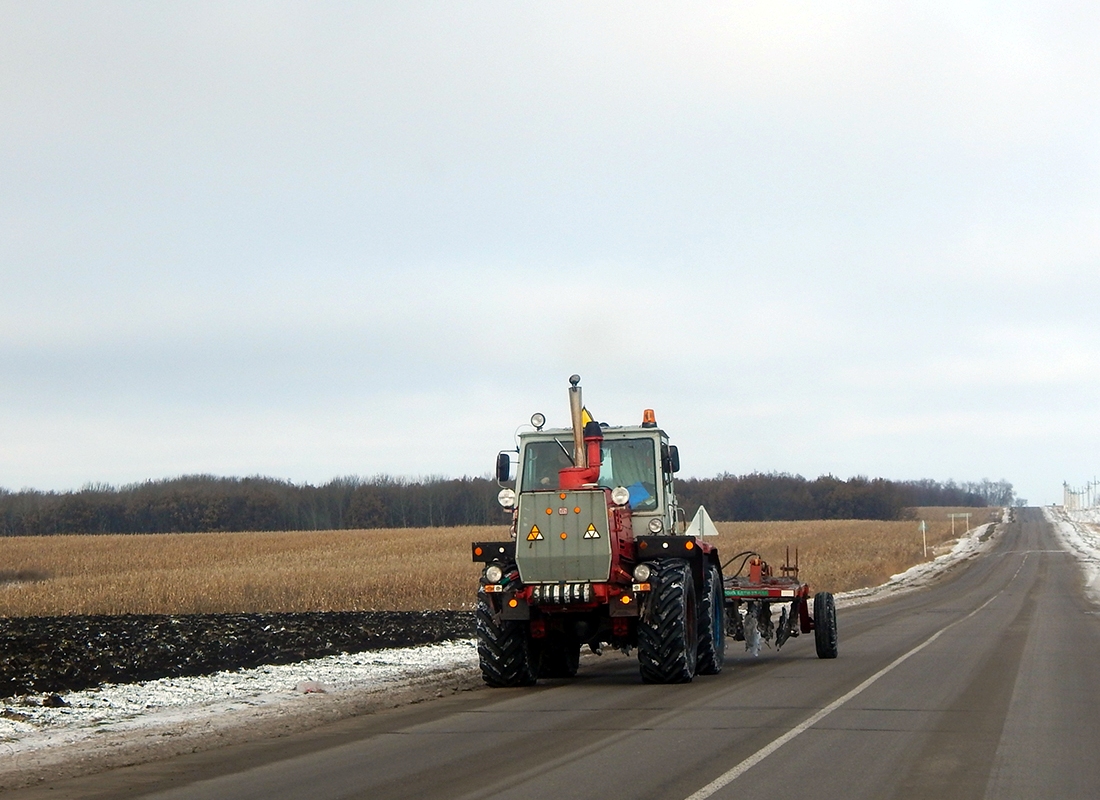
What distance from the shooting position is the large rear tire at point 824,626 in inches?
691

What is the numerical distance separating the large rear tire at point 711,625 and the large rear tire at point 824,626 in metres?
2.11

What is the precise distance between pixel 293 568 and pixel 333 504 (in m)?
94.8

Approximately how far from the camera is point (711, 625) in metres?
15.4

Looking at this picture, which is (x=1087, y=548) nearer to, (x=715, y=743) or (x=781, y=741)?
(x=781, y=741)

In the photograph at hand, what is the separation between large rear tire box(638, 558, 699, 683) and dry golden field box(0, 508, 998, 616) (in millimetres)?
15104

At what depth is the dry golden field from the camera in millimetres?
29250

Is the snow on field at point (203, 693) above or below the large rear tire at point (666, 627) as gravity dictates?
below

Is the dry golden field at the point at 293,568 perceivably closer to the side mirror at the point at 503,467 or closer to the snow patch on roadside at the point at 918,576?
the snow patch on roadside at the point at 918,576

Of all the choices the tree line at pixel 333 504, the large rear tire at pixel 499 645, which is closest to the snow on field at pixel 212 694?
the large rear tire at pixel 499 645

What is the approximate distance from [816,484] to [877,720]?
12912cm

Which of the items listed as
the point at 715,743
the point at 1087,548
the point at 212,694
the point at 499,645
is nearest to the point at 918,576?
the point at 1087,548

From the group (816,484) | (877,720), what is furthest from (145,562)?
(816,484)

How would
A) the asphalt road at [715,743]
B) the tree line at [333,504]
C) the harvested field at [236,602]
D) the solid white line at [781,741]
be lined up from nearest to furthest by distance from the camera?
1. the solid white line at [781,741]
2. the asphalt road at [715,743]
3. the harvested field at [236,602]
4. the tree line at [333,504]

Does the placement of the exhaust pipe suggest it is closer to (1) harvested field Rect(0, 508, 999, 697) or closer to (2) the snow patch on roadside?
(1) harvested field Rect(0, 508, 999, 697)
